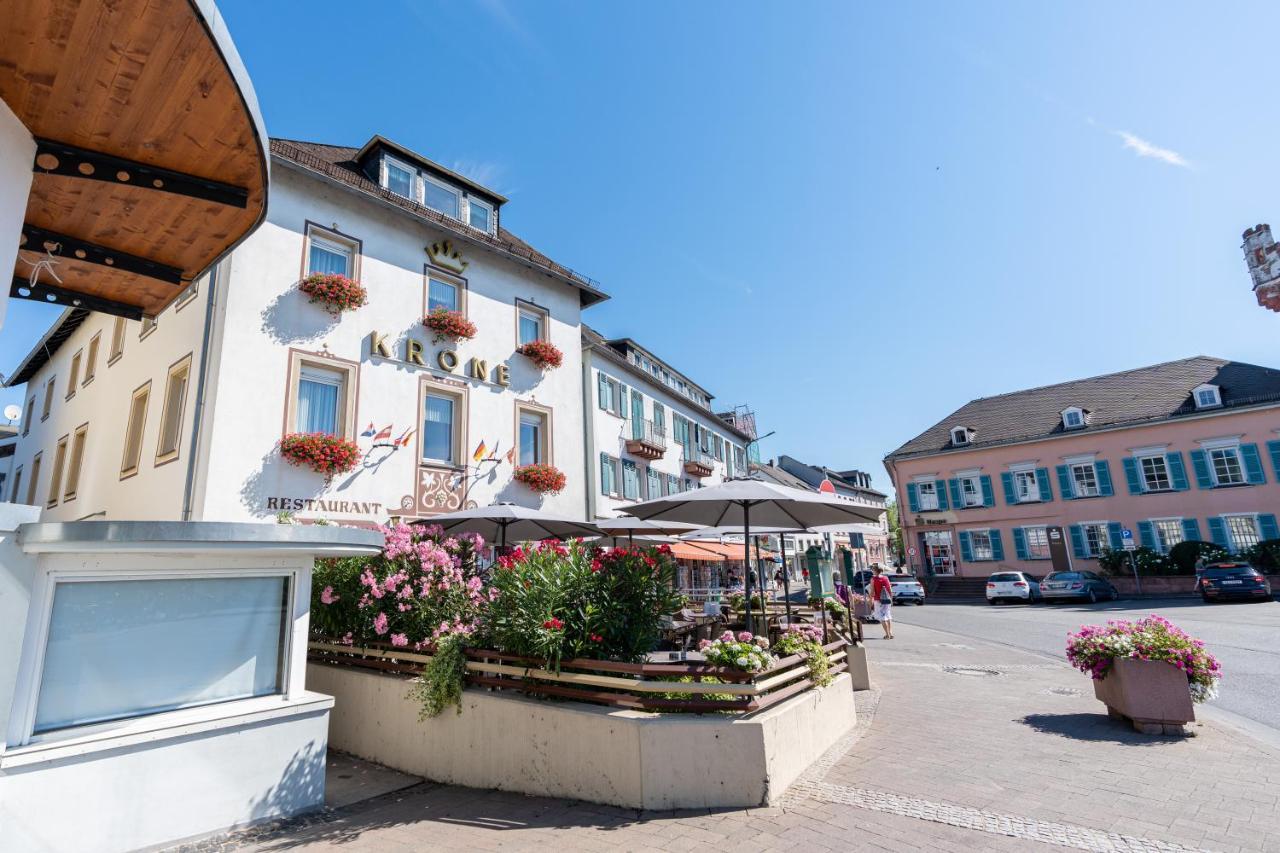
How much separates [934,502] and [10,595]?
134 feet

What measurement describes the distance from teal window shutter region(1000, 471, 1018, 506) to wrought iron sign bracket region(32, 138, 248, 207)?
3943 cm

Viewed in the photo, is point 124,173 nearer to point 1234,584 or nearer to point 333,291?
point 333,291

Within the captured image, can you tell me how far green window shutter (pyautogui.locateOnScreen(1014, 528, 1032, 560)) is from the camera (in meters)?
34.5

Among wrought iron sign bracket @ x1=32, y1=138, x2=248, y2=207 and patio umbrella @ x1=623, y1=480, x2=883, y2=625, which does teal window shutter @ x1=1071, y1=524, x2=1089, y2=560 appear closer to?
patio umbrella @ x1=623, y1=480, x2=883, y2=625

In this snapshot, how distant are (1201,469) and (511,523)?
34898 mm

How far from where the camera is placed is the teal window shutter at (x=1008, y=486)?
117 feet

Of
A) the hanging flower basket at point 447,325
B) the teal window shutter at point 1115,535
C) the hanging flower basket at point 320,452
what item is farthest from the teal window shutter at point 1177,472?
the hanging flower basket at point 320,452

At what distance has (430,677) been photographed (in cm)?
651

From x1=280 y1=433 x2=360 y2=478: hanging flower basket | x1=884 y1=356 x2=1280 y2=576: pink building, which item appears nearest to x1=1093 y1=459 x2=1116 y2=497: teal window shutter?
x1=884 y1=356 x2=1280 y2=576: pink building

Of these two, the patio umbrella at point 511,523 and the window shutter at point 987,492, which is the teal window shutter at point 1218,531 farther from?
the patio umbrella at point 511,523

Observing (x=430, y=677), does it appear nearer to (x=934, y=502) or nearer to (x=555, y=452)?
(x=555, y=452)

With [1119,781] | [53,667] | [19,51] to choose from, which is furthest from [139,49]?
[1119,781]

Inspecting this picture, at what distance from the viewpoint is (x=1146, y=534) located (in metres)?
31.1

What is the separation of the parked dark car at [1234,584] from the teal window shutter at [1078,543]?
993 centimetres
